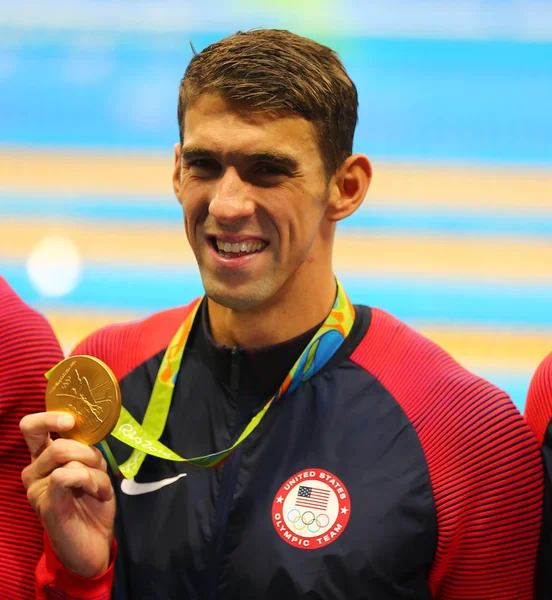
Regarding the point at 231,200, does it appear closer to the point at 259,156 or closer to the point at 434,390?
the point at 259,156

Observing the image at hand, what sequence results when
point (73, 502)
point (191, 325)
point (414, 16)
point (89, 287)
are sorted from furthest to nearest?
point (414, 16) < point (89, 287) < point (191, 325) < point (73, 502)

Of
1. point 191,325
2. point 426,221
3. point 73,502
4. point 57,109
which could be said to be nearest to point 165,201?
point 57,109

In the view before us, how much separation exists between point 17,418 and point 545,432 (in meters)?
1.05

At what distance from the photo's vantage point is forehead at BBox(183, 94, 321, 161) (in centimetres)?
175

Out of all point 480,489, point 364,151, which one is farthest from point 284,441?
point 364,151

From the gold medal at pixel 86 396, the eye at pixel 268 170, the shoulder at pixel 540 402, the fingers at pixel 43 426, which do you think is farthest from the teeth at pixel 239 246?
the shoulder at pixel 540 402

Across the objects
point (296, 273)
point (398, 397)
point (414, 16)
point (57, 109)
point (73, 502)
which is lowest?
point (73, 502)

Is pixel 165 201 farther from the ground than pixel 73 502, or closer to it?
farther from the ground

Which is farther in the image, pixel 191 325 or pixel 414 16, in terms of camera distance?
pixel 414 16

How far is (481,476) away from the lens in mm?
1728

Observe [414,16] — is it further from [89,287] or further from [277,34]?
[277,34]

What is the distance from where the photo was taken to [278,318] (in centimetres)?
191

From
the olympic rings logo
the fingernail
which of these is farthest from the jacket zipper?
the fingernail

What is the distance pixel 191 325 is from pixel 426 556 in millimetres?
686
